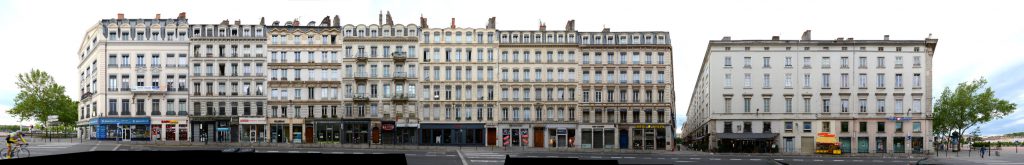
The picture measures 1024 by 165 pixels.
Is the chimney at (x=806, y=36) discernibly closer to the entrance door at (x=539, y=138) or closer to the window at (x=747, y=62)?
the window at (x=747, y=62)

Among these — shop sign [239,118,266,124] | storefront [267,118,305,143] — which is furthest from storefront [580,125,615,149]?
shop sign [239,118,266,124]

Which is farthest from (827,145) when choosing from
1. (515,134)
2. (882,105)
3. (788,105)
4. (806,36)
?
(515,134)

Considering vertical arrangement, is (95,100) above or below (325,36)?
below

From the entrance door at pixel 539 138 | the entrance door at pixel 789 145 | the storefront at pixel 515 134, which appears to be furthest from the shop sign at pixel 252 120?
the entrance door at pixel 789 145

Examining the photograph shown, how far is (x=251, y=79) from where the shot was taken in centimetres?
9138

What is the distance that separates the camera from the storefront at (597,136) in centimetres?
8968

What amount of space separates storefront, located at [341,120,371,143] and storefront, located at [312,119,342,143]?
2.05 feet

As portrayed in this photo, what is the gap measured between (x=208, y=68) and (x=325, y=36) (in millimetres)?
12935

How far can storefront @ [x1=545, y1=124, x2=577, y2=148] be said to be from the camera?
294 ft

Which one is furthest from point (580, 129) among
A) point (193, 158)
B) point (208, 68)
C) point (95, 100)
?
point (193, 158)

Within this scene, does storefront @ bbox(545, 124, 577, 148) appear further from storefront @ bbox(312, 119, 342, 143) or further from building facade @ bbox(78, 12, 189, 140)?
building facade @ bbox(78, 12, 189, 140)

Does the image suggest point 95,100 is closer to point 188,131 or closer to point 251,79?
point 188,131

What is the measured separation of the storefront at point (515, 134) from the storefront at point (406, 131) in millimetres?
8835

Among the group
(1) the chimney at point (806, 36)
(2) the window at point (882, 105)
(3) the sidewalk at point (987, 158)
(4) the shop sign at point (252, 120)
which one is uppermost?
(1) the chimney at point (806, 36)
